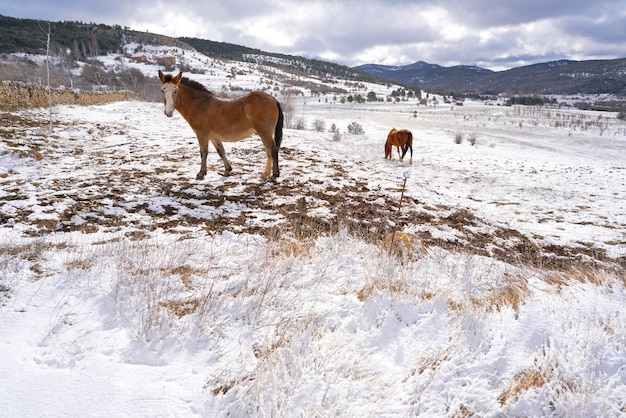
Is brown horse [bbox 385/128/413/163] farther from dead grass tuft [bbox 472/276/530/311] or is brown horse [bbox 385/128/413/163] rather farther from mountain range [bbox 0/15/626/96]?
mountain range [bbox 0/15/626/96]

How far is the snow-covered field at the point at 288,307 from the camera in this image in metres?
1.80

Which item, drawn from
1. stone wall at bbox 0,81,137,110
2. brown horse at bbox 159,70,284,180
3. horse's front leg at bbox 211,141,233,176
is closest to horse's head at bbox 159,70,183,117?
brown horse at bbox 159,70,284,180

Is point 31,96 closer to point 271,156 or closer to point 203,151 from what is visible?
point 203,151

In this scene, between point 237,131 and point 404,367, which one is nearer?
point 404,367

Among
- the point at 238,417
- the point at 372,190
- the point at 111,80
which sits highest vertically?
the point at 111,80

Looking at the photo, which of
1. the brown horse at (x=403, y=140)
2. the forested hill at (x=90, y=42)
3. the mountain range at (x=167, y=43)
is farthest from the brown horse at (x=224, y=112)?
the mountain range at (x=167, y=43)

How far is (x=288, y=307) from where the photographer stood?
2701 millimetres

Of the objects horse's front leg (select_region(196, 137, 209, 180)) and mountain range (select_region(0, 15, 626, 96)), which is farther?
mountain range (select_region(0, 15, 626, 96))

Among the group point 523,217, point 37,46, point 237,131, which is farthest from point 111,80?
point 523,217

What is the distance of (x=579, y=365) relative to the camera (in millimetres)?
1970

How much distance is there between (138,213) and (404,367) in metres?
4.61

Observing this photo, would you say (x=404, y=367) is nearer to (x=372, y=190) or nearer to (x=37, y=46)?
(x=372, y=190)

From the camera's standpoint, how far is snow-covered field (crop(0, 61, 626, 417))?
1.80 m

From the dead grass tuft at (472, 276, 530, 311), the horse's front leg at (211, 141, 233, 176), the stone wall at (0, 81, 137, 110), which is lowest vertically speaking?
the dead grass tuft at (472, 276, 530, 311)
